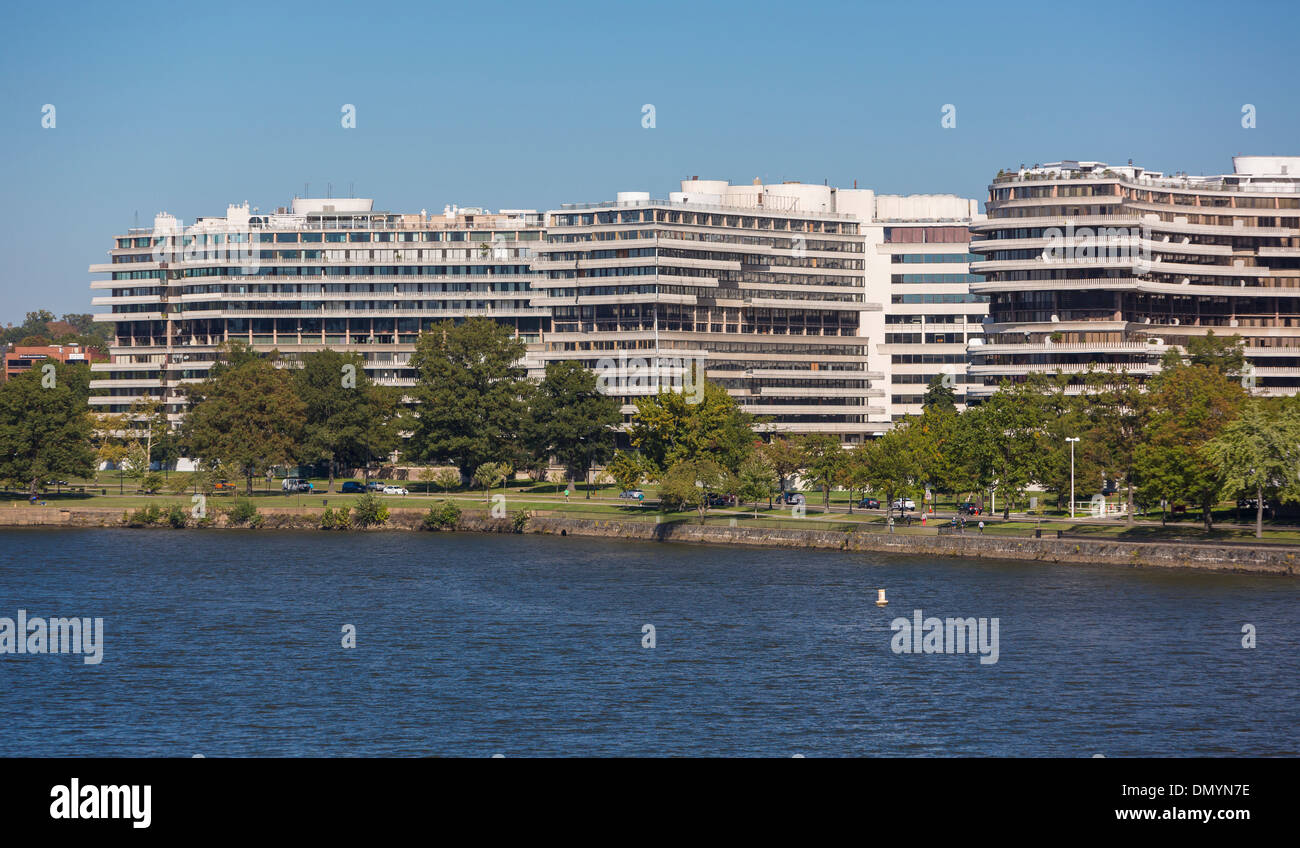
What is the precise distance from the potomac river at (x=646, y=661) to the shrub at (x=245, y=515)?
3720 centimetres

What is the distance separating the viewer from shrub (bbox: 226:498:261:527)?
564ft

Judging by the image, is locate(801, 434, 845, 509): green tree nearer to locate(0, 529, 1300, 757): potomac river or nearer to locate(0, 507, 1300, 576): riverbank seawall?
locate(0, 507, 1300, 576): riverbank seawall

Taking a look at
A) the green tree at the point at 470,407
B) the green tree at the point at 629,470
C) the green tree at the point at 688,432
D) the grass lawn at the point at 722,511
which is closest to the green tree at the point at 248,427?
the grass lawn at the point at 722,511

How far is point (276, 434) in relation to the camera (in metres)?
194

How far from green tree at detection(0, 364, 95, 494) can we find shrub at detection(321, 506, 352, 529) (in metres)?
36.5

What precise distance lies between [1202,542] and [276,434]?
122 m

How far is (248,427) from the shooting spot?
632ft

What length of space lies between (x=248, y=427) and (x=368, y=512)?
33.3 metres

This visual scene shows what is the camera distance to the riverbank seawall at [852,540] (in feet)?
388

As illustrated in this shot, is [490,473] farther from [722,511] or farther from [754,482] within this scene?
[754,482]

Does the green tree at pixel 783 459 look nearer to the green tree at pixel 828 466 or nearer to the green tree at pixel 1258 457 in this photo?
the green tree at pixel 828 466
